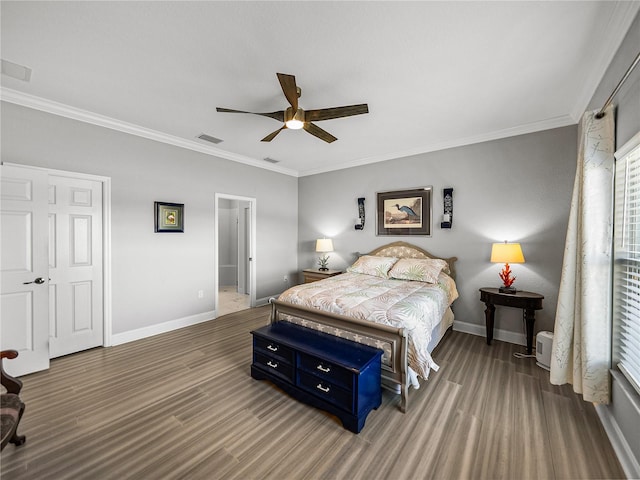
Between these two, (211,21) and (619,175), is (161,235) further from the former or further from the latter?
(619,175)

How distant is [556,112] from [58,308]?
20.3 feet

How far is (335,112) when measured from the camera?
2.45 meters

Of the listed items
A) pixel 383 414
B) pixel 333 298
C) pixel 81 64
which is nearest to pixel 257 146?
pixel 81 64

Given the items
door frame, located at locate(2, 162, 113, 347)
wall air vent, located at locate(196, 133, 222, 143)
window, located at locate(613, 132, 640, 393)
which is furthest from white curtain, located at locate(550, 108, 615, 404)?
door frame, located at locate(2, 162, 113, 347)

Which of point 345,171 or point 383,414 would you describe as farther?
point 345,171

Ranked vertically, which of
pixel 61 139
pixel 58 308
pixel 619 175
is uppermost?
pixel 61 139

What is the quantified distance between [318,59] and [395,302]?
2.30 meters

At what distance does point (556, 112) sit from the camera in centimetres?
315

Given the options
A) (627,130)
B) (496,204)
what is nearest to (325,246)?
(496,204)

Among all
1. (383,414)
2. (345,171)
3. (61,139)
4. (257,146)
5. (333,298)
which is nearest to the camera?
(383,414)

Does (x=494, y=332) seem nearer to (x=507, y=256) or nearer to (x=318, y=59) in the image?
(x=507, y=256)

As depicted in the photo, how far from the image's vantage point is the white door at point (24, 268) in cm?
262

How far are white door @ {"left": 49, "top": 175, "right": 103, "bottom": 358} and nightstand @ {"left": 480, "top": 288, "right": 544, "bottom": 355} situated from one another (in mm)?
4903

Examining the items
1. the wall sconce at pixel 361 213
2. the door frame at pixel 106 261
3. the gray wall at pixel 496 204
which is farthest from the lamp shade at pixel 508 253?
the door frame at pixel 106 261
